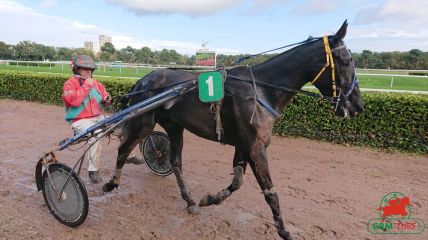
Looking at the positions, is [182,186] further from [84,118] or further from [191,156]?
[191,156]

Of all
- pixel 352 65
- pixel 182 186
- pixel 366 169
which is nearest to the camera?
pixel 352 65

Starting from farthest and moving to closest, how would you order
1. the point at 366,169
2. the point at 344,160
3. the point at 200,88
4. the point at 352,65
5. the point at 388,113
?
the point at 388,113 → the point at 344,160 → the point at 366,169 → the point at 200,88 → the point at 352,65

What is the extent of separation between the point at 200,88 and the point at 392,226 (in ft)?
7.84

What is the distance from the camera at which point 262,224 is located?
3.67 metres

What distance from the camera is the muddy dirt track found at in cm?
354

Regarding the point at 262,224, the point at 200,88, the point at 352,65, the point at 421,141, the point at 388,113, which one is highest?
the point at 352,65

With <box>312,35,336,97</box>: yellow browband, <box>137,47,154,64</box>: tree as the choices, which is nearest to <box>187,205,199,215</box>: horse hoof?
<box>312,35,336,97</box>: yellow browband

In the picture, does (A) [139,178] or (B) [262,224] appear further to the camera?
(A) [139,178]

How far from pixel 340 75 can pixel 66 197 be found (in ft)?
9.39

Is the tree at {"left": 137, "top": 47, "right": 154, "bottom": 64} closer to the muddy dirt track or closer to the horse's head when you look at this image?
the muddy dirt track

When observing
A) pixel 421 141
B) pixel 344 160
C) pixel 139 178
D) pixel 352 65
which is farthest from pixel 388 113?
pixel 139 178

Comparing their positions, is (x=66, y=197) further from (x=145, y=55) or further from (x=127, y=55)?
(x=127, y=55)

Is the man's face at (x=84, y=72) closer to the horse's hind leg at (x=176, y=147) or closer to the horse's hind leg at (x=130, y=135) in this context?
the horse's hind leg at (x=130, y=135)

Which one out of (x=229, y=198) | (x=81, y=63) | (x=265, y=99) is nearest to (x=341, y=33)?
(x=265, y=99)
